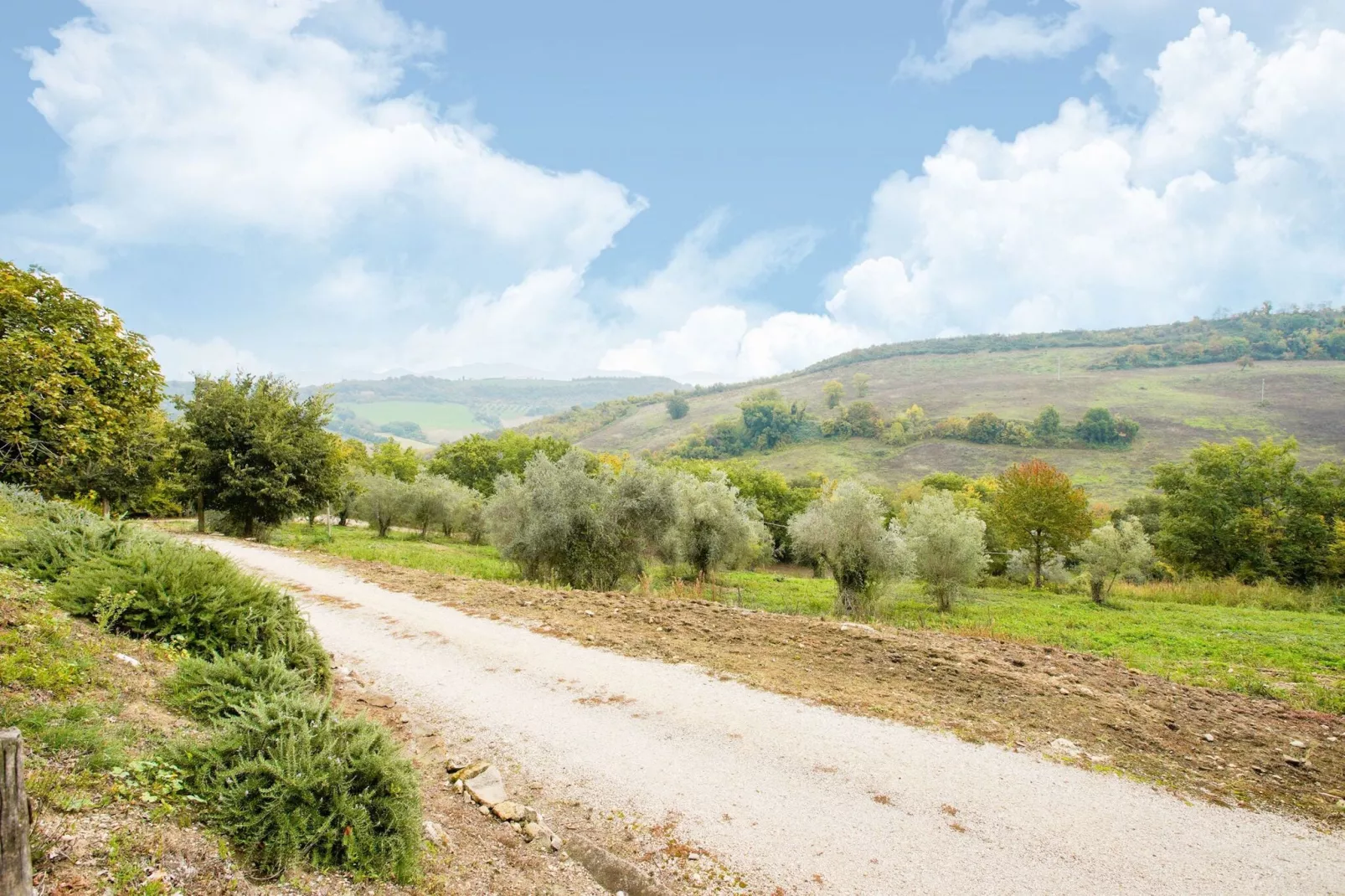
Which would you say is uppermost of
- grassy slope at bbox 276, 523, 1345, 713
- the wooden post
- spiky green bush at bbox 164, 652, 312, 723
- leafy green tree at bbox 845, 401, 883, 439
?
leafy green tree at bbox 845, 401, 883, 439

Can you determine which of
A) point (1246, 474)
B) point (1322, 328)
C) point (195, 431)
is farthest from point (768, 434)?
point (1322, 328)

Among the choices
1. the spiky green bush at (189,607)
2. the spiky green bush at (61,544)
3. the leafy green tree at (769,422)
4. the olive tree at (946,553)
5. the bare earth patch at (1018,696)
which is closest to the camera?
the bare earth patch at (1018,696)

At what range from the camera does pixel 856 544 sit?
64.1 ft

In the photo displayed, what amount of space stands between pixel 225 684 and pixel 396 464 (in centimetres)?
6661

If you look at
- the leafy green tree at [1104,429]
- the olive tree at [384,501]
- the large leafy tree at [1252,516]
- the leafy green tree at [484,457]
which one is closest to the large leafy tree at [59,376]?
the olive tree at [384,501]

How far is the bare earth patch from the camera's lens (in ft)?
20.9

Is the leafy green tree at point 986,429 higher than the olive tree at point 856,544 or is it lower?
higher

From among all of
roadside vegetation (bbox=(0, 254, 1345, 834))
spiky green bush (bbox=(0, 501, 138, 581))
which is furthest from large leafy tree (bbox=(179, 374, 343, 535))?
spiky green bush (bbox=(0, 501, 138, 581))

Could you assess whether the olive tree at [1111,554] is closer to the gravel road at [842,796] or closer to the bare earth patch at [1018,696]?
the bare earth patch at [1018,696]

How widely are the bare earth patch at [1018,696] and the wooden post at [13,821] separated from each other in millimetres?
7304

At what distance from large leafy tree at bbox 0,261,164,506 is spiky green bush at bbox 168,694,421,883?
309 inches

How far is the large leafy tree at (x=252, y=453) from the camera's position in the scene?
2588cm

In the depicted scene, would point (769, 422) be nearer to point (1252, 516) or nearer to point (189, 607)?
point (1252, 516)

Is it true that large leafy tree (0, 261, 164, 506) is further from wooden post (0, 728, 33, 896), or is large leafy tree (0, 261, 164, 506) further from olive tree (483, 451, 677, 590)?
olive tree (483, 451, 677, 590)
